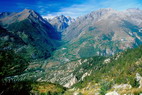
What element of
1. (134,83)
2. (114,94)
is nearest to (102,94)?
(114,94)

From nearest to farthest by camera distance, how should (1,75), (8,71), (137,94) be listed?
(1,75) < (8,71) < (137,94)

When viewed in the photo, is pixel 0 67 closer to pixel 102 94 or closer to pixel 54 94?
pixel 102 94

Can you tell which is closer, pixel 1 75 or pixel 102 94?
pixel 1 75

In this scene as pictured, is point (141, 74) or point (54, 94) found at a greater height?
point (141, 74)

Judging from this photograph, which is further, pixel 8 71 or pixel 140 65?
pixel 140 65

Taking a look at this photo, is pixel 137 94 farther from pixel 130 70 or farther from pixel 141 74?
pixel 130 70

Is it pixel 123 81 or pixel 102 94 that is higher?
pixel 102 94

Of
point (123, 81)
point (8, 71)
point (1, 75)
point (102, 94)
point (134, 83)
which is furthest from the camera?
point (123, 81)

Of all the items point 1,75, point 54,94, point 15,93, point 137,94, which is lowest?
point 54,94

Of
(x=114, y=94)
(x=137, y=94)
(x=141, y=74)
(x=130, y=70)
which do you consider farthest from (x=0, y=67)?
(x=130, y=70)
